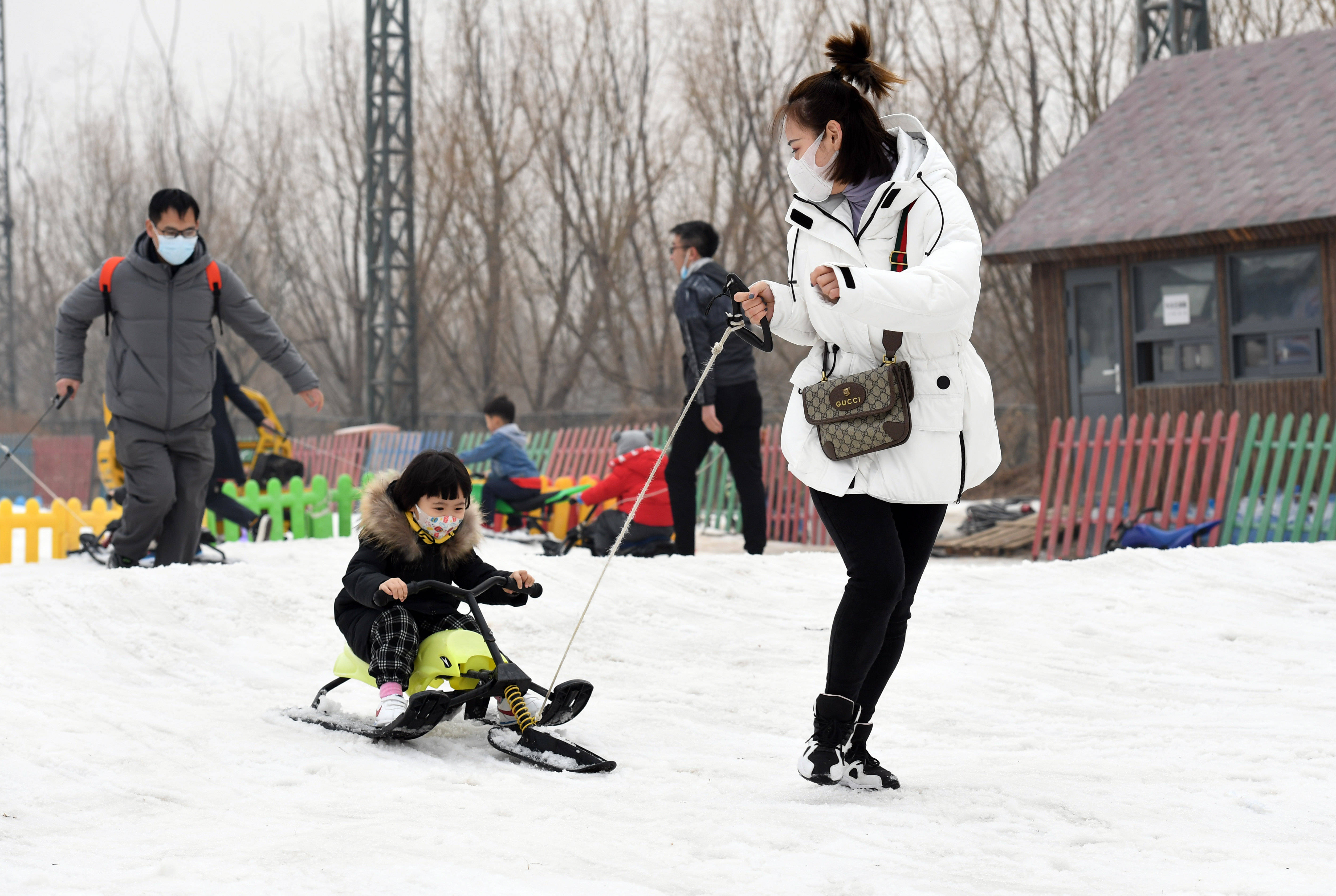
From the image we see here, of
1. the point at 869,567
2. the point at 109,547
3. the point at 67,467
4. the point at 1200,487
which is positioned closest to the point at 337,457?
the point at 67,467

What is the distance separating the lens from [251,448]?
1394 centimetres

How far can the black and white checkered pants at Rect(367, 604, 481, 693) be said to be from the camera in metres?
4.09

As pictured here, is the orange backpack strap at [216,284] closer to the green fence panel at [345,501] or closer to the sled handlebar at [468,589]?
the sled handlebar at [468,589]

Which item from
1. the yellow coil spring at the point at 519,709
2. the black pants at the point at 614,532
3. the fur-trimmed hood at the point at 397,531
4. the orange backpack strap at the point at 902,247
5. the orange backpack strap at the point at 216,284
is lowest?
the yellow coil spring at the point at 519,709

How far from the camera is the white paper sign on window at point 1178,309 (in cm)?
1305

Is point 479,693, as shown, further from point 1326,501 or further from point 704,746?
point 1326,501

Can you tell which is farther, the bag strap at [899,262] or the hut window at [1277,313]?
the hut window at [1277,313]

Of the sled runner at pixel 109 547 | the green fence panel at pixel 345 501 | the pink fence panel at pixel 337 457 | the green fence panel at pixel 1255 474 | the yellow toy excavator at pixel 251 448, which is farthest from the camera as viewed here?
the pink fence panel at pixel 337 457

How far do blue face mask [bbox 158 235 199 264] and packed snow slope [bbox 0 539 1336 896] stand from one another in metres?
1.60

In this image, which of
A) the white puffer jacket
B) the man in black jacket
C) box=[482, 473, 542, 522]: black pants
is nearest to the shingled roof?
box=[482, 473, 542, 522]: black pants

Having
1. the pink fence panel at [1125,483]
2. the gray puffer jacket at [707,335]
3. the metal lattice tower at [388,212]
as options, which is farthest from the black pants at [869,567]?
the metal lattice tower at [388,212]

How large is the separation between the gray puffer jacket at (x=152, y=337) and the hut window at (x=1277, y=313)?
373 inches

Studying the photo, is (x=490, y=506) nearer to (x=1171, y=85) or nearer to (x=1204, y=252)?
(x=1204, y=252)

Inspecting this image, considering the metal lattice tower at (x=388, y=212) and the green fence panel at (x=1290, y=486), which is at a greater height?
the metal lattice tower at (x=388, y=212)
